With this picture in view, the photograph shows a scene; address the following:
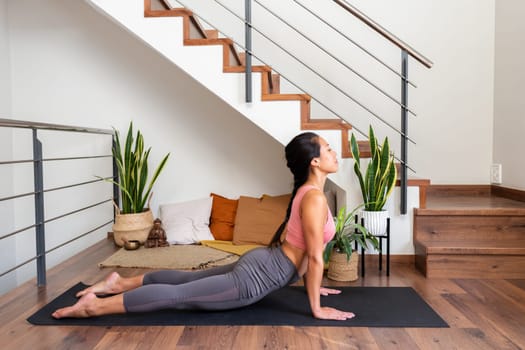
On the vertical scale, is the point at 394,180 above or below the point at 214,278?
above

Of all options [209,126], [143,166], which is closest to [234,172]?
[209,126]

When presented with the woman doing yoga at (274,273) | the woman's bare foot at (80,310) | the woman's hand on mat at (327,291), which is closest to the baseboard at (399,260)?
the woman's hand on mat at (327,291)

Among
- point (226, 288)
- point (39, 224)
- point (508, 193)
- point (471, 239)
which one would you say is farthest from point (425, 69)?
point (39, 224)

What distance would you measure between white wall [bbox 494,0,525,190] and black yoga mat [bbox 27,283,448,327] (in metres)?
1.77

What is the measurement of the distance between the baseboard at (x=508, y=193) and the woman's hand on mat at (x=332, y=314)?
2.06 meters

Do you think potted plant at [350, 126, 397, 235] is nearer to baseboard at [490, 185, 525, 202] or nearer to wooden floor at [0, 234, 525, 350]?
wooden floor at [0, 234, 525, 350]

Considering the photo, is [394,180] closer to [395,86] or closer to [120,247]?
[395,86]

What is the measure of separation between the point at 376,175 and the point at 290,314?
1140 millimetres

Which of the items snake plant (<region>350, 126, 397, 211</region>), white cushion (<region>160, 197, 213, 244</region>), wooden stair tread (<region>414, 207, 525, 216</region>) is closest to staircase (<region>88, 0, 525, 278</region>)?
wooden stair tread (<region>414, 207, 525, 216</region>)

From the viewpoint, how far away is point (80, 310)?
2.08 metres

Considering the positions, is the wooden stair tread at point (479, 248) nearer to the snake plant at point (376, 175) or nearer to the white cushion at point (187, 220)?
the snake plant at point (376, 175)

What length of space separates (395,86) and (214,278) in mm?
2636

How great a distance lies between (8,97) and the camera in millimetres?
4055

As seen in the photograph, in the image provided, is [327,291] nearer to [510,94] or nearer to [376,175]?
[376,175]
